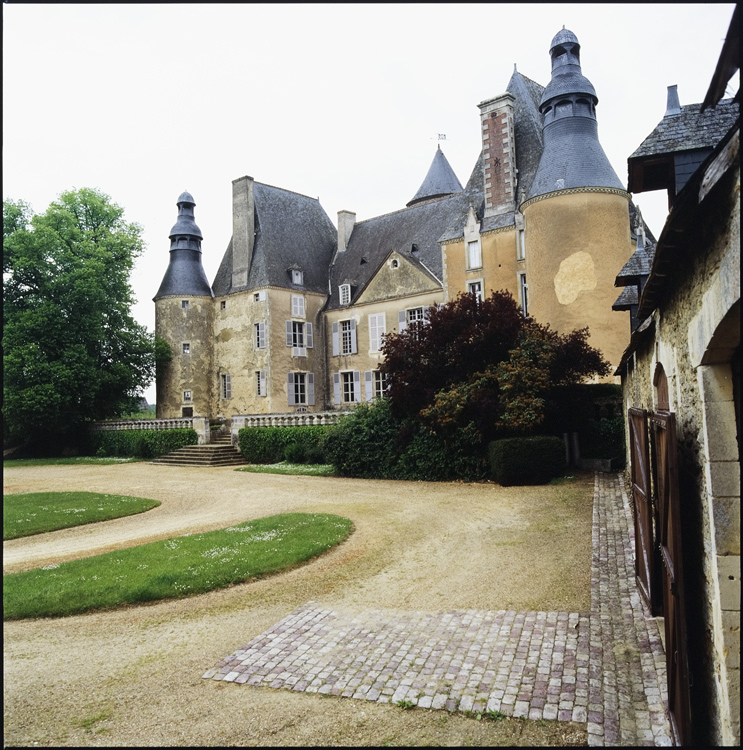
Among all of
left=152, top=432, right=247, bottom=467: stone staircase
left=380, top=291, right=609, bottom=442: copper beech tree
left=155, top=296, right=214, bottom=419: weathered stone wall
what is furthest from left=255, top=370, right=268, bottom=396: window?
left=380, top=291, right=609, bottom=442: copper beech tree

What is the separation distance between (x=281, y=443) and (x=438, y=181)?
22.4 m

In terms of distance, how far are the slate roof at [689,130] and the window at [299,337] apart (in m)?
25.4

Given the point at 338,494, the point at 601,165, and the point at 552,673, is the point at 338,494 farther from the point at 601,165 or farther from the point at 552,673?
the point at 601,165

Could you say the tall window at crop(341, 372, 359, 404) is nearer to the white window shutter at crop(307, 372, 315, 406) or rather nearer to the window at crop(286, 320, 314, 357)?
the white window shutter at crop(307, 372, 315, 406)

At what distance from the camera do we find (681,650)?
330cm

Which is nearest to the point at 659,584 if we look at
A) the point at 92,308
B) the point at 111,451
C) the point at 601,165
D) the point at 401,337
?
the point at 401,337

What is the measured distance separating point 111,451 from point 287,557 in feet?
72.3

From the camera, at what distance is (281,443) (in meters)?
21.1

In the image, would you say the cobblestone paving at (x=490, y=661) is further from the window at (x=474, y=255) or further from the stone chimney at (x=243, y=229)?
the stone chimney at (x=243, y=229)

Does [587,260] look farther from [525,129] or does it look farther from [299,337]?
[299,337]

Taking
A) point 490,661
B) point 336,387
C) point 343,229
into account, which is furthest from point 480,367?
point 343,229

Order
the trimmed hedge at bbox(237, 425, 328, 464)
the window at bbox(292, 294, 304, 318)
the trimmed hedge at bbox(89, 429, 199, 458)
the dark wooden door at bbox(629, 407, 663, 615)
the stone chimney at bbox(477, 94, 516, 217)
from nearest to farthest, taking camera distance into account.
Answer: the dark wooden door at bbox(629, 407, 663, 615)
the trimmed hedge at bbox(237, 425, 328, 464)
the stone chimney at bbox(477, 94, 516, 217)
the trimmed hedge at bbox(89, 429, 199, 458)
the window at bbox(292, 294, 304, 318)

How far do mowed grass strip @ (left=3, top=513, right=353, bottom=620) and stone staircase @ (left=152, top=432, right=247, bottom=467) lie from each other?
12.9m

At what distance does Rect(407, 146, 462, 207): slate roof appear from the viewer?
3669 cm
